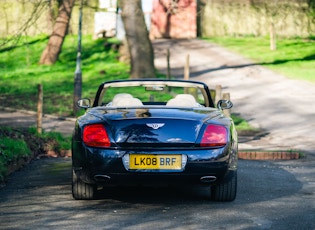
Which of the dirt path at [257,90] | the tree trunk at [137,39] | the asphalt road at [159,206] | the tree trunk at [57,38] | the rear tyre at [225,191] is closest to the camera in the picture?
the asphalt road at [159,206]

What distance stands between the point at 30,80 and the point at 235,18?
1783 centimetres

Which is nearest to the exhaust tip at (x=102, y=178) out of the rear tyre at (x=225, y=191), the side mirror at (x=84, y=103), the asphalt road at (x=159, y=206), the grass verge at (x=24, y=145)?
the asphalt road at (x=159, y=206)

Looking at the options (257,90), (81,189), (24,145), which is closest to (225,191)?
(81,189)

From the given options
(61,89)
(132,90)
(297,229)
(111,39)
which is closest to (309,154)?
(297,229)

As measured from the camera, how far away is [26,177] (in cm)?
1179

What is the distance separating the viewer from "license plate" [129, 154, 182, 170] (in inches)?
345

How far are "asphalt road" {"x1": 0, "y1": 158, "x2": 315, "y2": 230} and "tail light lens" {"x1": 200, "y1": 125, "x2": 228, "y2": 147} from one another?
0.63 m

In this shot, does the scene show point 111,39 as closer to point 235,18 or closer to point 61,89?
point 235,18

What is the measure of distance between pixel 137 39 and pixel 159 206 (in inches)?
934

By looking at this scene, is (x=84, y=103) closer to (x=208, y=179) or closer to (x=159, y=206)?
(x=159, y=206)

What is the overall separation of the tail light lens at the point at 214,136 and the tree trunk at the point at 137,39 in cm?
2326

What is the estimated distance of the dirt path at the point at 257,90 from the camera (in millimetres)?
20406

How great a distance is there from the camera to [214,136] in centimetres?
900

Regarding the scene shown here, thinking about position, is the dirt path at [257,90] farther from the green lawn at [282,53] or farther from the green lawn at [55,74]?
the green lawn at [55,74]
